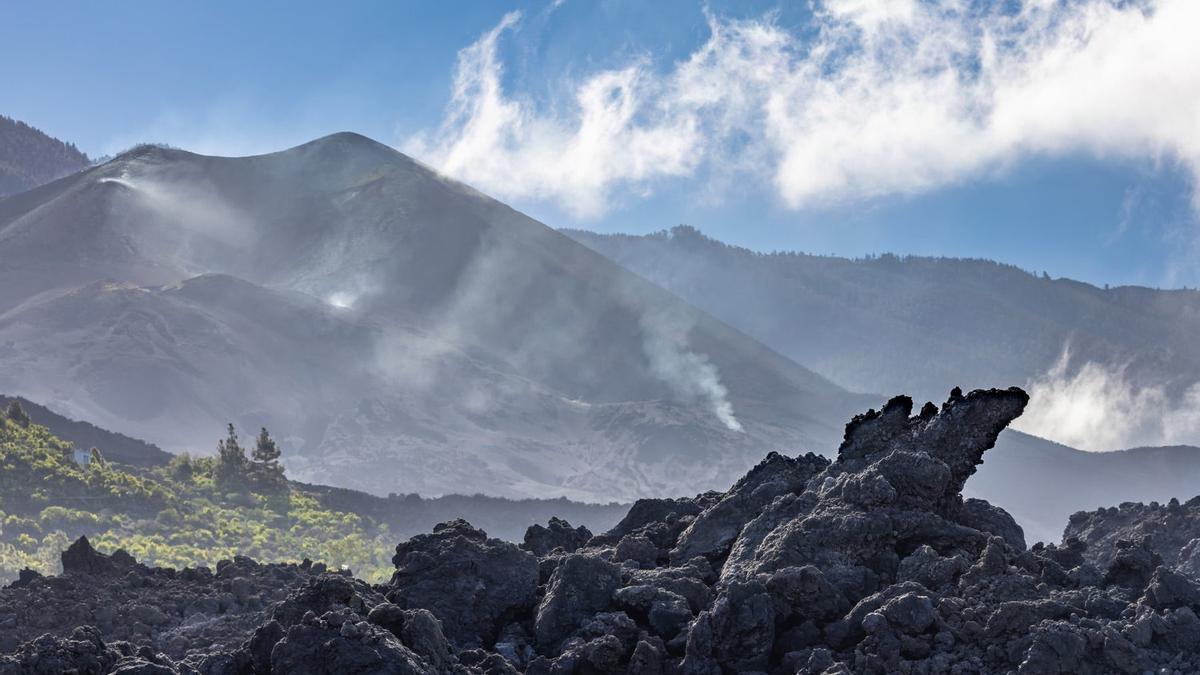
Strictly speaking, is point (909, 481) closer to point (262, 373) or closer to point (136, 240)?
point (262, 373)

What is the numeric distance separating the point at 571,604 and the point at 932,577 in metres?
2.57

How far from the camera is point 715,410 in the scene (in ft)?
403

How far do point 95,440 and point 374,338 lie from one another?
7211 cm

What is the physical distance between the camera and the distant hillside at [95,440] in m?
53.8

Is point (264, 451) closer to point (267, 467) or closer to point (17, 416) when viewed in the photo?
point (267, 467)

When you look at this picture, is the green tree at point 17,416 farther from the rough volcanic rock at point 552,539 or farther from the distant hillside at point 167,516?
the rough volcanic rock at point 552,539

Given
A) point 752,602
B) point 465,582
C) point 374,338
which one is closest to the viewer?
point 752,602

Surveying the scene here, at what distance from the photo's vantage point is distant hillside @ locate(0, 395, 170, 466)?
177 ft

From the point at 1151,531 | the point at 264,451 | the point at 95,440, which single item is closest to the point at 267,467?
the point at 264,451

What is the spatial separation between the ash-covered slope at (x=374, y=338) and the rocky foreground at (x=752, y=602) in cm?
8210

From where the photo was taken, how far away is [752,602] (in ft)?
32.2

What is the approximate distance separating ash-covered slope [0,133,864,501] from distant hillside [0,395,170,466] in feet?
114

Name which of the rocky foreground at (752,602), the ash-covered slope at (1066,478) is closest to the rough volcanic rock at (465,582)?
the rocky foreground at (752,602)

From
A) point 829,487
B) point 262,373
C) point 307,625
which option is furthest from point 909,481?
point 262,373
